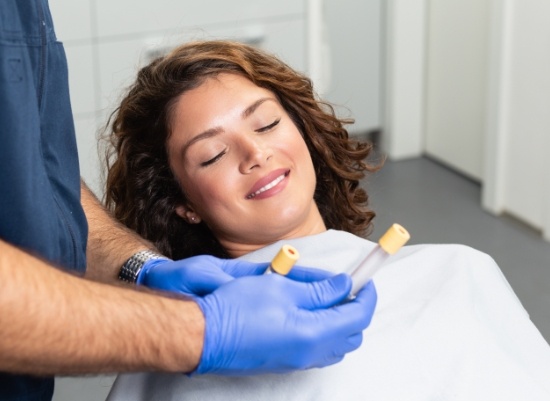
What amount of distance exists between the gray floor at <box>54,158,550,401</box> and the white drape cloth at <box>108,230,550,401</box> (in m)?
1.19

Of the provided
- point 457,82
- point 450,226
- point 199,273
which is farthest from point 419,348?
point 457,82

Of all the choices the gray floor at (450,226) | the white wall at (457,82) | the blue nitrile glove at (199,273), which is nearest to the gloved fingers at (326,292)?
the blue nitrile glove at (199,273)

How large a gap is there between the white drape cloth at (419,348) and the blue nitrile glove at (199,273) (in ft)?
0.61

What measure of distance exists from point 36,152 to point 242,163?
0.47 m

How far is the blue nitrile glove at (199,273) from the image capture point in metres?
1.27

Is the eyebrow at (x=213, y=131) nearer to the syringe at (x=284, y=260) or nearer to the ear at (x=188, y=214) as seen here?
the ear at (x=188, y=214)

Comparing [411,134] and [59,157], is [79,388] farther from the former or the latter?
[411,134]

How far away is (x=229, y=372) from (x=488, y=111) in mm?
2636

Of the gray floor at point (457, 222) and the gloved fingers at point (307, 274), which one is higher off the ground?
the gloved fingers at point (307, 274)

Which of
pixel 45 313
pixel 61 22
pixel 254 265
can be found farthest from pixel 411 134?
pixel 45 313

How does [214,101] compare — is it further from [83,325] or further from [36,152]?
[83,325]

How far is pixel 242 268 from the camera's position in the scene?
52.6 inches

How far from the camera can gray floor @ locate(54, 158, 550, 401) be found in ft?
9.47

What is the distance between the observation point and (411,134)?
4176mm
